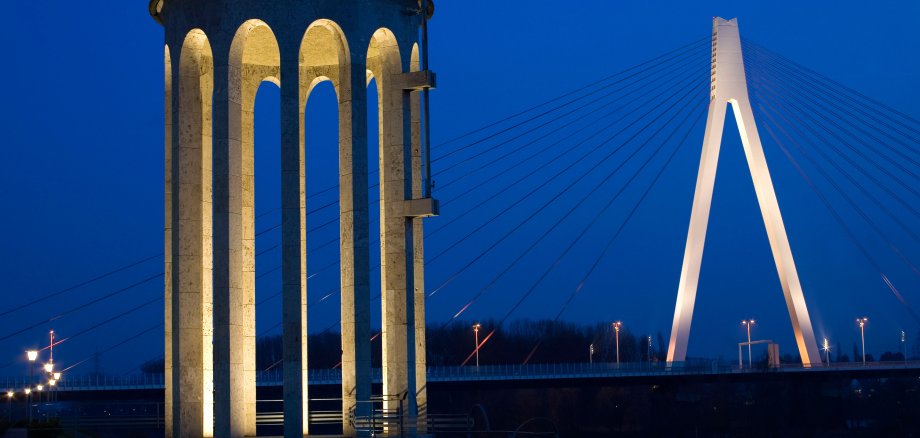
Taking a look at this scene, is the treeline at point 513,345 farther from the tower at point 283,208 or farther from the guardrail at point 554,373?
the tower at point 283,208

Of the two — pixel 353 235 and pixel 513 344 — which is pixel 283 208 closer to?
pixel 353 235

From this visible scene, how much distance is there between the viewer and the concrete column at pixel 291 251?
82.2ft

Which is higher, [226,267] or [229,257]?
[229,257]

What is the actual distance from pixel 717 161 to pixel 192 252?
3388 centimetres

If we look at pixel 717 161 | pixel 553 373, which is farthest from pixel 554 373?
pixel 717 161

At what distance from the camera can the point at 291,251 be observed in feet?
82.7

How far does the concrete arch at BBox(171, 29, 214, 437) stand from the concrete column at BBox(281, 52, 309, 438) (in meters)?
2.00

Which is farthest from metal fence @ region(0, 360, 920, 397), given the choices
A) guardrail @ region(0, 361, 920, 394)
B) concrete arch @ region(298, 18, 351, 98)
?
concrete arch @ region(298, 18, 351, 98)

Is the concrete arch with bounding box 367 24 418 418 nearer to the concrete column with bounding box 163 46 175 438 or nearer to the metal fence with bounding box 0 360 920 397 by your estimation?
the concrete column with bounding box 163 46 175 438

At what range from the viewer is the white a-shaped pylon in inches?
2186

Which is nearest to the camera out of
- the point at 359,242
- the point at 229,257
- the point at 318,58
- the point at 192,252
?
the point at 229,257

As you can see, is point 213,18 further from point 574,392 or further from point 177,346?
point 574,392

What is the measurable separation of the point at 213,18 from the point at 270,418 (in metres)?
10.5

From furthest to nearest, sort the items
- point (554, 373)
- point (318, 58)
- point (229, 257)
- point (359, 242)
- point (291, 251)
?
point (554, 373) → point (318, 58) → point (359, 242) → point (291, 251) → point (229, 257)
